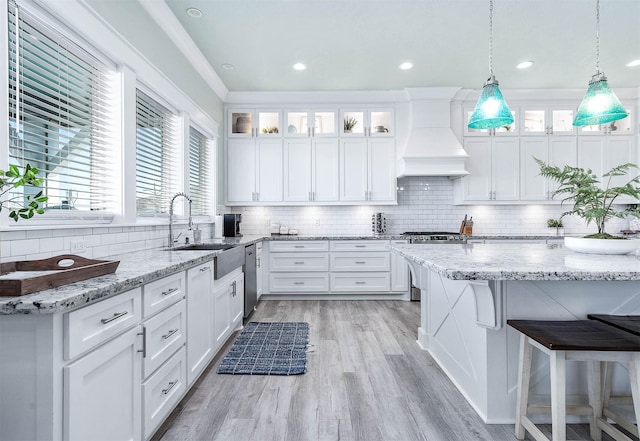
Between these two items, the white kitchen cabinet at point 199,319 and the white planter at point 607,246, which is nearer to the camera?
the white planter at point 607,246

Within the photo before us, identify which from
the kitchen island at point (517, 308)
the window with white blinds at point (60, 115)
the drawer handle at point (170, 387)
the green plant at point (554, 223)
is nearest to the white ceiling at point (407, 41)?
the window with white blinds at point (60, 115)

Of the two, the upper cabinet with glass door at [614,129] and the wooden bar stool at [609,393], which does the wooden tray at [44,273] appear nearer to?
the wooden bar stool at [609,393]

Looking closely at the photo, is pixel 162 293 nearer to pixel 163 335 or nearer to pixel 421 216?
pixel 163 335

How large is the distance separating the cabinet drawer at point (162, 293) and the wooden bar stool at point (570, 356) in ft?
5.72

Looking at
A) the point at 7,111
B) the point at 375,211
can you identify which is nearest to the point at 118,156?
the point at 7,111

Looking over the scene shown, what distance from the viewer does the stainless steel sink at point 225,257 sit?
251 centimetres

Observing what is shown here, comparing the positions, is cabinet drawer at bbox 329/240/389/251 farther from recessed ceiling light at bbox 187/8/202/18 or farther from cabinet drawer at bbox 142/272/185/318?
recessed ceiling light at bbox 187/8/202/18

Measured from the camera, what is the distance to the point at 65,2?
5.70 feet

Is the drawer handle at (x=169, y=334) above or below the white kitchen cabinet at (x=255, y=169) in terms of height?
below

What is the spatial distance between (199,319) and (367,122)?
360cm

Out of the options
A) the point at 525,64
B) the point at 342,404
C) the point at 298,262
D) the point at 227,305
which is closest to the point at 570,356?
the point at 342,404

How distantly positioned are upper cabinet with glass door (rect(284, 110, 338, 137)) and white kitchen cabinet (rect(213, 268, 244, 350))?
2.37 meters

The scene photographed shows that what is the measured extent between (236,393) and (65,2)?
2458 mm

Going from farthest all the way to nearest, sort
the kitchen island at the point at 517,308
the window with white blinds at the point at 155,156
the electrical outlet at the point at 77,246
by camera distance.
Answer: the window with white blinds at the point at 155,156 < the electrical outlet at the point at 77,246 < the kitchen island at the point at 517,308
